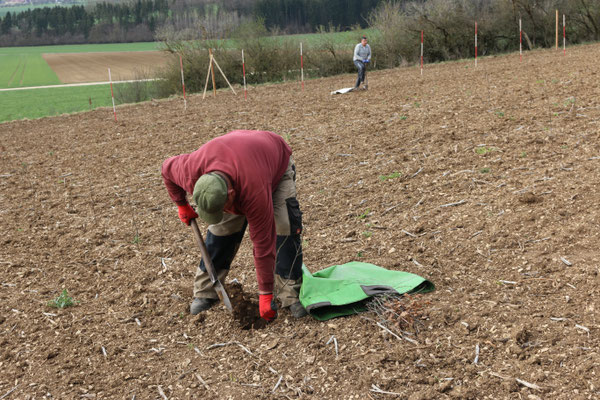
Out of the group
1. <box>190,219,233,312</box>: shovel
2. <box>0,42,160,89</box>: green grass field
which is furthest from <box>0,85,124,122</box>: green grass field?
<box>190,219,233,312</box>: shovel

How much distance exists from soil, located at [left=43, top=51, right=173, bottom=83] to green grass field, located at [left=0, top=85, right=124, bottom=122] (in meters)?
4.33

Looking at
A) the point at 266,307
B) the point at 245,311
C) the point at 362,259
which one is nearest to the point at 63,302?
the point at 245,311

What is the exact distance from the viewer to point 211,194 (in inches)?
125

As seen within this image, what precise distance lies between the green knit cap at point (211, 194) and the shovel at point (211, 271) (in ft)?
3.05

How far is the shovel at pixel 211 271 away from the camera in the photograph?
4.20 metres

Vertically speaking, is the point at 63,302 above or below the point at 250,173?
below

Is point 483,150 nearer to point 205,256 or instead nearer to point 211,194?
point 205,256

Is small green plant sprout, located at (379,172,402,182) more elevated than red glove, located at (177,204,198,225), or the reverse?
red glove, located at (177,204,198,225)

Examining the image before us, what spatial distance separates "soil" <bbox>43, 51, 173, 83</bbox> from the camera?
4610 cm

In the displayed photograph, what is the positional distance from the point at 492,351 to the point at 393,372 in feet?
2.03

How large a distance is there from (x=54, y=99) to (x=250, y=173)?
3395 centimetres

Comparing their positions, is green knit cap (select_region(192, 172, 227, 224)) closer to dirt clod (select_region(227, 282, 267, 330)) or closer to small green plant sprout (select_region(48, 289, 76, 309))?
dirt clod (select_region(227, 282, 267, 330))

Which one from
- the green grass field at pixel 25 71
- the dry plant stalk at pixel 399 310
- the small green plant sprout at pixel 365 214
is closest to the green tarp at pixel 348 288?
the dry plant stalk at pixel 399 310

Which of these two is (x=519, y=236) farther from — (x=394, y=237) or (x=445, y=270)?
(x=394, y=237)
